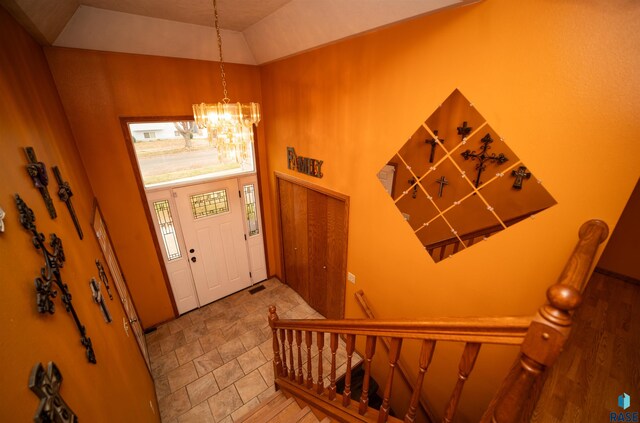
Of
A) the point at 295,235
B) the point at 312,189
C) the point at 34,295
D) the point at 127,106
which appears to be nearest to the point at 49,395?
the point at 34,295

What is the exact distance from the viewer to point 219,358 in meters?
3.65

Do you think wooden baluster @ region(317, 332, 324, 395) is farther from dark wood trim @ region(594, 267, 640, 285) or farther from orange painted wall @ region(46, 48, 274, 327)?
dark wood trim @ region(594, 267, 640, 285)

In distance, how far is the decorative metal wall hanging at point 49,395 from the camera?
0.73 metres

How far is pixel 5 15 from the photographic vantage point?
1.51 meters

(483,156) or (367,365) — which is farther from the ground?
(483,156)

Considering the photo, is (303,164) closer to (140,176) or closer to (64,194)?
(140,176)

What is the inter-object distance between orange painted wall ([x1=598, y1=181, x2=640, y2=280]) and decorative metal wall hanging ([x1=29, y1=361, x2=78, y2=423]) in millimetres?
5337

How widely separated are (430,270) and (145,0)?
361cm

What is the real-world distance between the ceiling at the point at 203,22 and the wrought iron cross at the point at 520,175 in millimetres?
1141

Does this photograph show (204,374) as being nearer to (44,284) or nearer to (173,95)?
(44,284)

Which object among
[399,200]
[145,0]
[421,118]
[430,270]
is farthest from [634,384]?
[145,0]

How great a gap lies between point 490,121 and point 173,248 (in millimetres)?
4269

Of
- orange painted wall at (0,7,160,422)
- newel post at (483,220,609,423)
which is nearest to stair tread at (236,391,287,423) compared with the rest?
orange painted wall at (0,7,160,422)

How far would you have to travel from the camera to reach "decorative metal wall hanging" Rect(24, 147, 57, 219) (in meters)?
1.20
